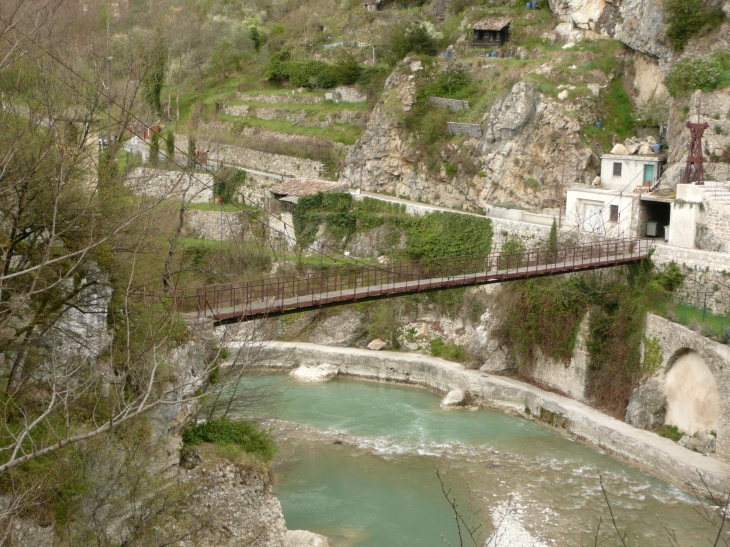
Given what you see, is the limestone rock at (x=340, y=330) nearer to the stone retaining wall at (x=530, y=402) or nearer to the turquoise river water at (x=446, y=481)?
the stone retaining wall at (x=530, y=402)

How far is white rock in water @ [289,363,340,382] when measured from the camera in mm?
24453

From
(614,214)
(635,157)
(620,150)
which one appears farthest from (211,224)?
(635,157)

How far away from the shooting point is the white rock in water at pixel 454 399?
22156 mm

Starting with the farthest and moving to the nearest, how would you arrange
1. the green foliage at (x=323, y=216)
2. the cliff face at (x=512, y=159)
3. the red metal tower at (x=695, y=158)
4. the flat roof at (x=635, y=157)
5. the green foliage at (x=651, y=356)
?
1. the green foliage at (x=323, y=216)
2. the cliff face at (x=512, y=159)
3. the flat roof at (x=635, y=157)
4. the red metal tower at (x=695, y=158)
5. the green foliage at (x=651, y=356)

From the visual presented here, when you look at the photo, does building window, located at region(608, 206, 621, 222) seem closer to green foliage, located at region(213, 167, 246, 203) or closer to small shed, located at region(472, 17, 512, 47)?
small shed, located at region(472, 17, 512, 47)

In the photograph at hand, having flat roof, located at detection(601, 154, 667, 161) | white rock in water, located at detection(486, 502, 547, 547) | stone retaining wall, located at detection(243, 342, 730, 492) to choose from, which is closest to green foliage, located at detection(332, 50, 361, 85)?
flat roof, located at detection(601, 154, 667, 161)

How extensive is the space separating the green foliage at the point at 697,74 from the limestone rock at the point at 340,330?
33.7ft

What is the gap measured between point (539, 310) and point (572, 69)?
8991 millimetres

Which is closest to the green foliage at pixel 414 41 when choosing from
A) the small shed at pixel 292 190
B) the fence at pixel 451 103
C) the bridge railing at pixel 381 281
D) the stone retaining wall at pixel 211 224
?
the fence at pixel 451 103

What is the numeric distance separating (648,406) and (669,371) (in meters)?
0.81

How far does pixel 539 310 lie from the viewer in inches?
898

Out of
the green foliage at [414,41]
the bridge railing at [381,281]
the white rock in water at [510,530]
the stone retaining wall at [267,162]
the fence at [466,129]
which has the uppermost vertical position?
the green foliage at [414,41]

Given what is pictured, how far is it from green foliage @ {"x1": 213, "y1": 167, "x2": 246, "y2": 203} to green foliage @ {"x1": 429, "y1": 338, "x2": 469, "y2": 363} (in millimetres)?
10653

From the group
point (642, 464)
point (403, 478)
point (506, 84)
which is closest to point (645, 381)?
point (642, 464)
